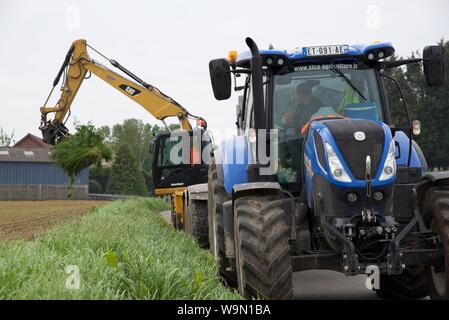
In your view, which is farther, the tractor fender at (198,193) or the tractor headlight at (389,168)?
the tractor fender at (198,193)

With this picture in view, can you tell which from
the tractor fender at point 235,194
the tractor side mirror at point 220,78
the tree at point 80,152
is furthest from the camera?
the tree at point 80,152

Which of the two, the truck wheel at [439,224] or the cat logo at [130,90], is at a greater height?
the cat logo at [130,90]

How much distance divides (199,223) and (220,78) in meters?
5.20

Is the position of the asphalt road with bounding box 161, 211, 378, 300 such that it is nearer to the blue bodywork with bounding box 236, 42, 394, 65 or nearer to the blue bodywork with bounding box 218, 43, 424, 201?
the blue bodywork with bounding box 218, 43, 424, 201

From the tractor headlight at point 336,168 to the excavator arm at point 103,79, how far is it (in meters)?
13.6

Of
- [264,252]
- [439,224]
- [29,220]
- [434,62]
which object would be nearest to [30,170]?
[29,220]

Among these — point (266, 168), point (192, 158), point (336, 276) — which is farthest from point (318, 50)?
point (192, 158)

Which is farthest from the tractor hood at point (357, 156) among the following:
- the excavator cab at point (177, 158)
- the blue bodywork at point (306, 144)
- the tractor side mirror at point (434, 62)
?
the excavator cab at point (177, 158)

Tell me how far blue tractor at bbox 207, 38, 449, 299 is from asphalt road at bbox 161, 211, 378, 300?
451 millimetres

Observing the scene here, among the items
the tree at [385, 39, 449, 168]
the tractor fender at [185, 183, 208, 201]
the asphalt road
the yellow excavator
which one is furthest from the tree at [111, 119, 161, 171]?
the asphalt road

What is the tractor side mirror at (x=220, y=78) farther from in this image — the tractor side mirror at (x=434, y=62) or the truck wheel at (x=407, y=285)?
the truck wheel at (x=407, y=285)

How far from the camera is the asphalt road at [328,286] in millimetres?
7715

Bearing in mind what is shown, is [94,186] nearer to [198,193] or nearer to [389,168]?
[198,193]
